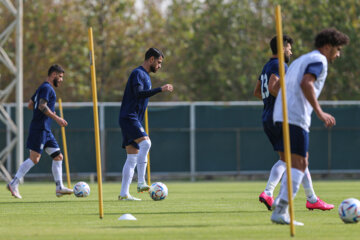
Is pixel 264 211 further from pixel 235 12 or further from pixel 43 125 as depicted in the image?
pixel 235 12

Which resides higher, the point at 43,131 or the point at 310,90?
the point at 310,90

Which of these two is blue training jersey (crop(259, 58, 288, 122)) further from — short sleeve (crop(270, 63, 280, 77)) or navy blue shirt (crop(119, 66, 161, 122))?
navy blue shirt (crop(119, 66, 161, 122))

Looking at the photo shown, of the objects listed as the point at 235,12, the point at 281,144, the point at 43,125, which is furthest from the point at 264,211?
the point at 235,12

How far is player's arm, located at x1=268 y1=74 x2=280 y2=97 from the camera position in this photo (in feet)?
33.8

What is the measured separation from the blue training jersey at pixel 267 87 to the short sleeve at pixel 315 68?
82.6 inches

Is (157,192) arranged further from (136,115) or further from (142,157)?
(136,115)

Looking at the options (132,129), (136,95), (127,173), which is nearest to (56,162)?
(127,173)

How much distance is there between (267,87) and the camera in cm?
1094

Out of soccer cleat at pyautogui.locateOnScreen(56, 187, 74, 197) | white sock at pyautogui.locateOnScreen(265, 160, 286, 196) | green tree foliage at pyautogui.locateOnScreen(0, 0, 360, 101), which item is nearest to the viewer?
white sock at pyautogui.locateOnScreen(265, 160, 286, 196)

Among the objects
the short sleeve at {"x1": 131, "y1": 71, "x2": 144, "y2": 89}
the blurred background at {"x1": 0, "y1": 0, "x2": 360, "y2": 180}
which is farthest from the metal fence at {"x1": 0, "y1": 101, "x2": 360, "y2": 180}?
the short sleeve at {"x1": 131, "y1": 71, "x2": 144, "y2": 89}

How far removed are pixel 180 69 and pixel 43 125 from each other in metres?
26.9

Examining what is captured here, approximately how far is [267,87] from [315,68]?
8.44 ft

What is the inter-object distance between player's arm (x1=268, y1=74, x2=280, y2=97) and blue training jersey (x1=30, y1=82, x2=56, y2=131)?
489 cm

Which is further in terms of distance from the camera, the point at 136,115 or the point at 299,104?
the point at 136,115
